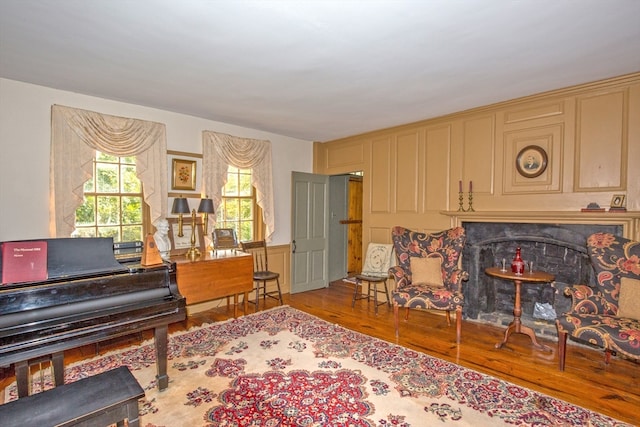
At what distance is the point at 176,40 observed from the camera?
2.24m

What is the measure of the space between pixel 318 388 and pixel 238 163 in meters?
3.02

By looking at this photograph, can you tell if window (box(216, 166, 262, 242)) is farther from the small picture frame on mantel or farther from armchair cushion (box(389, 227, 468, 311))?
the small picture frame on mantel

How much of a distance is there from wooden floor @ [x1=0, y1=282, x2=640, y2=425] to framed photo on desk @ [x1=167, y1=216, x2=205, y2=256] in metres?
0.81

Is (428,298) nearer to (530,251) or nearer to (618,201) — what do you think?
(530,251)

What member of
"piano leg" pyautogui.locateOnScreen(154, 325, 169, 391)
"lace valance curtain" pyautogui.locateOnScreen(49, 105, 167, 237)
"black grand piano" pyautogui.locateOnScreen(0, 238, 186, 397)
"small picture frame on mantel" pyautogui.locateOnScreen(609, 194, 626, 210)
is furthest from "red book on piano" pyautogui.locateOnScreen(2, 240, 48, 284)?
"small picture frame on mantel" pyautogui.locateOnScreen(609, 194, 626, 210)

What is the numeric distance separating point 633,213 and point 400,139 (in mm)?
2521

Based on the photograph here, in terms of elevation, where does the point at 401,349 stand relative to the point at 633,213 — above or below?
below

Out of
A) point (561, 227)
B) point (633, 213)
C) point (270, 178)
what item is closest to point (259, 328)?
point (270, 178)

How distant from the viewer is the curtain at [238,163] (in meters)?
4.17

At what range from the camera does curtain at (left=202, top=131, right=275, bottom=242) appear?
4.17 metres

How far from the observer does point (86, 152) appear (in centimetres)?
331

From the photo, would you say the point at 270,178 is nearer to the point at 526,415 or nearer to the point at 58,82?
the point at 58,82

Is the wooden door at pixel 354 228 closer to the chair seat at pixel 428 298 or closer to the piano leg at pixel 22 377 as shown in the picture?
the chair seat at pixel 428 298

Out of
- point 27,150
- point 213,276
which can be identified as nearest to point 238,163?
point 213,276
